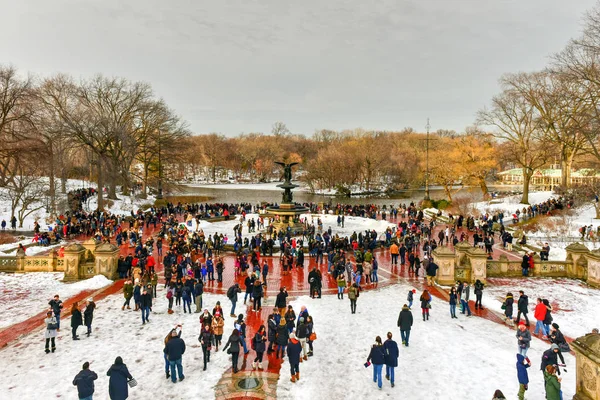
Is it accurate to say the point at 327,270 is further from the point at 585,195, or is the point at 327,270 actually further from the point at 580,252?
the point at 585,195

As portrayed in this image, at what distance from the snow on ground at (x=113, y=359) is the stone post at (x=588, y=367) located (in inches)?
277

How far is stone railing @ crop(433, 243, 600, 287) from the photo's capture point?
1652 centimetres

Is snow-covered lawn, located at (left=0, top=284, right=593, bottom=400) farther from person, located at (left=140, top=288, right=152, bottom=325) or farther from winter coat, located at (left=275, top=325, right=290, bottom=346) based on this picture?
winter coat, located at (left=275, top=325, right=290, bottom=346)

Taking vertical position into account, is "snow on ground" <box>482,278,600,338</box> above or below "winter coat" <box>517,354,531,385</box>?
below

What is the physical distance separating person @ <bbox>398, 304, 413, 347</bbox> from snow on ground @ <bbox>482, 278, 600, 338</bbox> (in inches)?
197

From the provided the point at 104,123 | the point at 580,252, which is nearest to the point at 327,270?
the point at 580,252

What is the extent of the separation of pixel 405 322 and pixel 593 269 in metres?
11.8

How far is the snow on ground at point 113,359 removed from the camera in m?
8.15

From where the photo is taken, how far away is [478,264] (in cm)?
1686

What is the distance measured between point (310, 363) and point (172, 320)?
5.03 meters

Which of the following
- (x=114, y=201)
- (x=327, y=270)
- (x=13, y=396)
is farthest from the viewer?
(x=114, y=201)

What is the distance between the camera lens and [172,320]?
12.1 meters

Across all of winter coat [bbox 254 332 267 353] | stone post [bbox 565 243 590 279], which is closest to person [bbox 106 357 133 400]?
winter coat [bbox 254 332 267 353]

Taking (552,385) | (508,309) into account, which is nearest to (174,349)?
(552,385)
